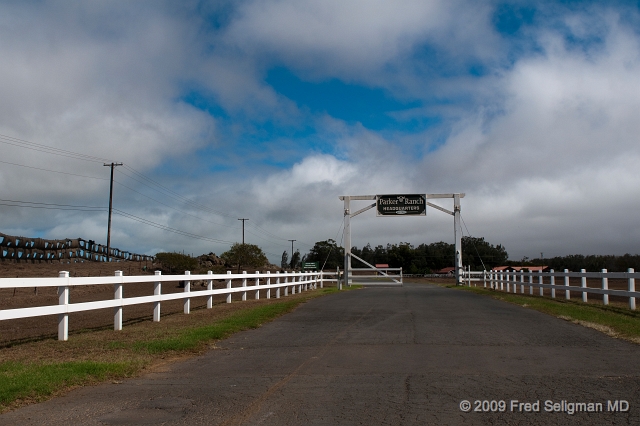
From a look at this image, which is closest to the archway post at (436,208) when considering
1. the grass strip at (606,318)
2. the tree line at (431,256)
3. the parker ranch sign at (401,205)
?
the parker ranch sign at (401,205)

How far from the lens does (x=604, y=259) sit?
91.5 m

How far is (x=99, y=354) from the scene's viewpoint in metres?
8.60

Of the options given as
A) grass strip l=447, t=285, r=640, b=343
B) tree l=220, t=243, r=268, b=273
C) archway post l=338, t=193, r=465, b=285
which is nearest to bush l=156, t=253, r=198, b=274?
tree l=220, t=243, r=268, b=273

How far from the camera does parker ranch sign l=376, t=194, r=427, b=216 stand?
121 ft

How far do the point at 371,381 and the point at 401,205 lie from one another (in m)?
30.6

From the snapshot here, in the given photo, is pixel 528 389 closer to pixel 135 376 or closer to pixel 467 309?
pixel 135 376

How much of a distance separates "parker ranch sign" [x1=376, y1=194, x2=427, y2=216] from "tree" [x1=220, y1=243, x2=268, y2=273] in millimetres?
25584

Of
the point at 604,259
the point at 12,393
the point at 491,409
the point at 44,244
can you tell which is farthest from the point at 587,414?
the point at 604,259

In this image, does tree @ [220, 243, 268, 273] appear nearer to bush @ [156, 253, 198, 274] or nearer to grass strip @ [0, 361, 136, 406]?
bush @ [156, 253, 198, 274]

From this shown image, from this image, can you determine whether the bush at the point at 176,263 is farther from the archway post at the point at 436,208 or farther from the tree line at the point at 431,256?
the tree line at the point at 431,256

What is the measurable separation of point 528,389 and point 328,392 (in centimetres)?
225

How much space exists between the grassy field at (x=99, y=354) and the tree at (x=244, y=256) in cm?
4609

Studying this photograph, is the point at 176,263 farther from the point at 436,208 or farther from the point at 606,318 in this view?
the point at 606,318

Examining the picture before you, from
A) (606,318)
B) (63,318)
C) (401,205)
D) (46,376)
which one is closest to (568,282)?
(606,318)
